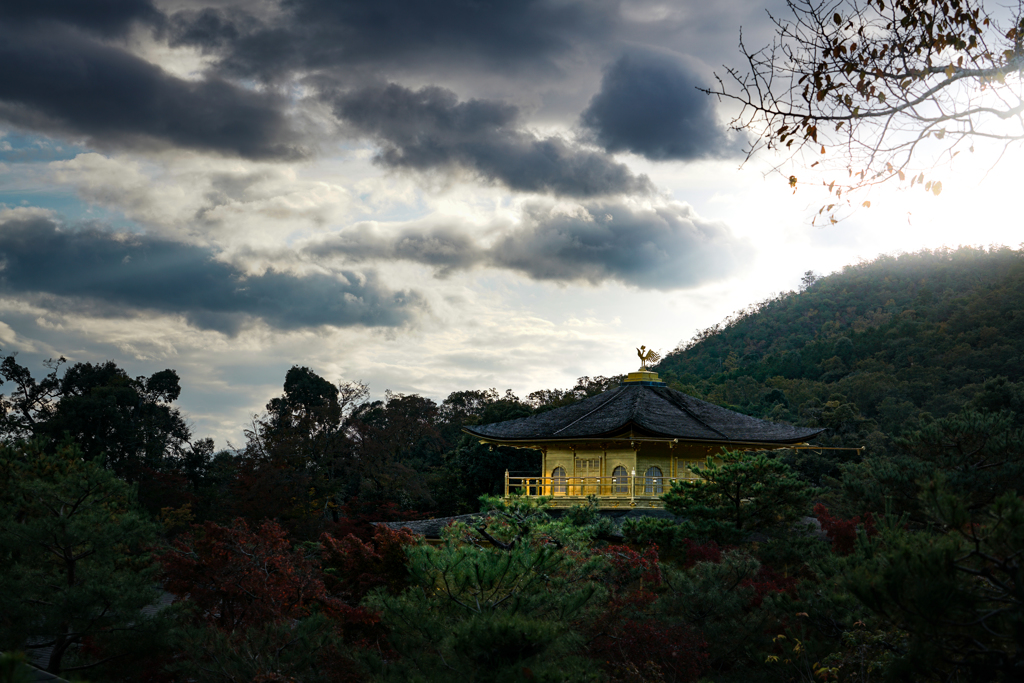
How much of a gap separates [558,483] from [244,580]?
46.6 ft

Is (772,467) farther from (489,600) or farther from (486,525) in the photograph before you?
(489,600)

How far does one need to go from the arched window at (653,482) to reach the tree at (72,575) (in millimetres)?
14317

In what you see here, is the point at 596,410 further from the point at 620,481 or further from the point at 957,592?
the point at 957,592

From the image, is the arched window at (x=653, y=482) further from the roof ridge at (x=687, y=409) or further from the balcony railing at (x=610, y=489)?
the roof ridge at (x=687, y=409)

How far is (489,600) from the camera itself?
9.16 m

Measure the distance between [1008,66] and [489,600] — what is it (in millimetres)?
7805

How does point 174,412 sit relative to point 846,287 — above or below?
below

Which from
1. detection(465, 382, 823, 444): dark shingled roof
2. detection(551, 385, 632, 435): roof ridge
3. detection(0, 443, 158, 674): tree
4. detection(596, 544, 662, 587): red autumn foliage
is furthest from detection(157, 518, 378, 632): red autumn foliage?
detection(551, 385, 632, 435): roof ridge

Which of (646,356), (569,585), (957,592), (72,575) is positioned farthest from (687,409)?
(957,592)

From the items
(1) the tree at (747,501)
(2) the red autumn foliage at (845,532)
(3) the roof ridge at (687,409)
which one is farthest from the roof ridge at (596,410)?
(2) the red autumn foliage at (845,532)

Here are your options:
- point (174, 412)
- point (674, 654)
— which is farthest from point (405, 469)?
point (674, 654)

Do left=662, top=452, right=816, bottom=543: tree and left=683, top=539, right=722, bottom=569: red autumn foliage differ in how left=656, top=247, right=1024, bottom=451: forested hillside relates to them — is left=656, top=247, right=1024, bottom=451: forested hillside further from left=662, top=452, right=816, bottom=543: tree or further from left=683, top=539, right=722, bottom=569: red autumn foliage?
left=683, top=539, right=722, bottom=569: red autumn foliage

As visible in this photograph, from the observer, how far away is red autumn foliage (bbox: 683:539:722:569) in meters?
14.5

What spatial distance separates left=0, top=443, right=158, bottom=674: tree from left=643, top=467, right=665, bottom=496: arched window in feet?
47.0
